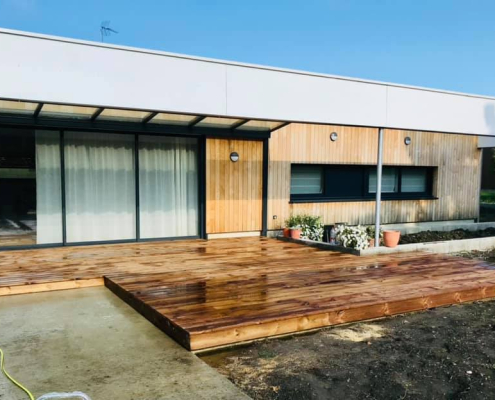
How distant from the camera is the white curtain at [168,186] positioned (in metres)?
7.79

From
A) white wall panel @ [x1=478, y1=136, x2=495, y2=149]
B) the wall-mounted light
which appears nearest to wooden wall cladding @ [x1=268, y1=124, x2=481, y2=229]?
white wall panel @ [x1=478, y1=136, x2=495, y2=149]

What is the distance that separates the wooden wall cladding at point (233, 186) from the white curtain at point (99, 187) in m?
1.43

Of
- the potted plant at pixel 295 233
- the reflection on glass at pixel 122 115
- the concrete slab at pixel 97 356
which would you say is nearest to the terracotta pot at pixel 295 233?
the potted plant at pixel 295 233

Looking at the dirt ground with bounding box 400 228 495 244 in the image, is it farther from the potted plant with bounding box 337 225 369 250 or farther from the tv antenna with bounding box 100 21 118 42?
the tv antenna with bounding box 100 21 118 42

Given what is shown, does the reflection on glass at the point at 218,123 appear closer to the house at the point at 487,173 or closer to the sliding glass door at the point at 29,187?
the sliding glass door at the point at 29,187

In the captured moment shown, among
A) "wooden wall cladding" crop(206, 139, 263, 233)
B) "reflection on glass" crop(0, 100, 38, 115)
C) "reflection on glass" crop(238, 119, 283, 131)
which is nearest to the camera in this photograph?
"reflection on glass" crop(0, 100, 38, 115)

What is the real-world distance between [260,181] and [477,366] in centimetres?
594

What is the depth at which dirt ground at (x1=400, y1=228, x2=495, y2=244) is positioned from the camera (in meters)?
8.82

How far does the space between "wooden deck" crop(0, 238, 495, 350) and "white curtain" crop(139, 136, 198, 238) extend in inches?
27.1

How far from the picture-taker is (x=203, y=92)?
575 cm

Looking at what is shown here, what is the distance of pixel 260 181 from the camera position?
871 cm

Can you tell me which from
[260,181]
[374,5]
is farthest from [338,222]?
A: [374,5]

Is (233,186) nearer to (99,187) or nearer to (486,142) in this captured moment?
(99,187)

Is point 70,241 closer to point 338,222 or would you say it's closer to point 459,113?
point 338,222
